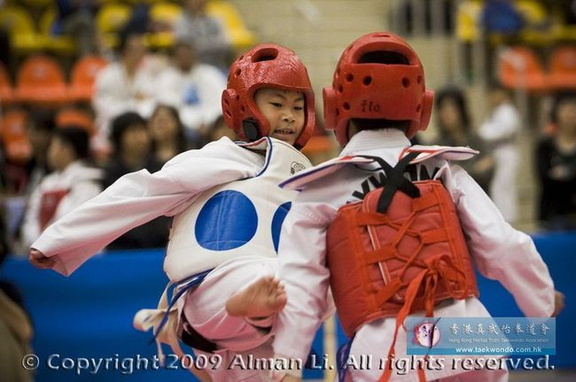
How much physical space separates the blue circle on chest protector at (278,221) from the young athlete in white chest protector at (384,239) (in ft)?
1.45

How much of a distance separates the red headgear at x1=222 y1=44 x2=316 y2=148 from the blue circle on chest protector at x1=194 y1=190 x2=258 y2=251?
1.11ft

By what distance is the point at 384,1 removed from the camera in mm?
13484

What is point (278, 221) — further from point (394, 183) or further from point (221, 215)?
point (394, 183)

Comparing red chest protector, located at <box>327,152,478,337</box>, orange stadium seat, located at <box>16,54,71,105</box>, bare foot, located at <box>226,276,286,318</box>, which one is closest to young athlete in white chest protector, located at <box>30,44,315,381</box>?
bare foot, located at <box>226,276,286,318</box>

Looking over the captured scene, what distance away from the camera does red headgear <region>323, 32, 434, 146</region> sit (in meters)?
3.86

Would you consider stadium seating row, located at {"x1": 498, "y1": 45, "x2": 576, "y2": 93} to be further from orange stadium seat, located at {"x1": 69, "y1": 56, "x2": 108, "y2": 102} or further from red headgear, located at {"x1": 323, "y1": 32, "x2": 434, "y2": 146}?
red headgear, located at {"x1": 323, "y1": 32, "x2": 434, "y2": 146}

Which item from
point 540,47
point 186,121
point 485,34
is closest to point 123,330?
point 186,121

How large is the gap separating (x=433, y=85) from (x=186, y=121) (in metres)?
3.49

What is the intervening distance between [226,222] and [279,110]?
56cm

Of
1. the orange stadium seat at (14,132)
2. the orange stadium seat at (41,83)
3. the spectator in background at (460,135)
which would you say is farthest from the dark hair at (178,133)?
the orange stadium seat at (41,83)

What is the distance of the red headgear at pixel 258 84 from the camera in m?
4.41

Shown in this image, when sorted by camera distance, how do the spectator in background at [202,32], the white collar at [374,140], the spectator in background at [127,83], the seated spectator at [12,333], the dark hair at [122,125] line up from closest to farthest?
the white collar at [374,140] → the seated spectator at [12,333] → the dark hair at [122,125] → the spectator in background at [127,83] → the spectator in background at [202,32]

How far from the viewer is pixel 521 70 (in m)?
12.3

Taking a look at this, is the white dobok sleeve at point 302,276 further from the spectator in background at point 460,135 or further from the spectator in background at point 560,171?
the spectator in background at point 560,171
